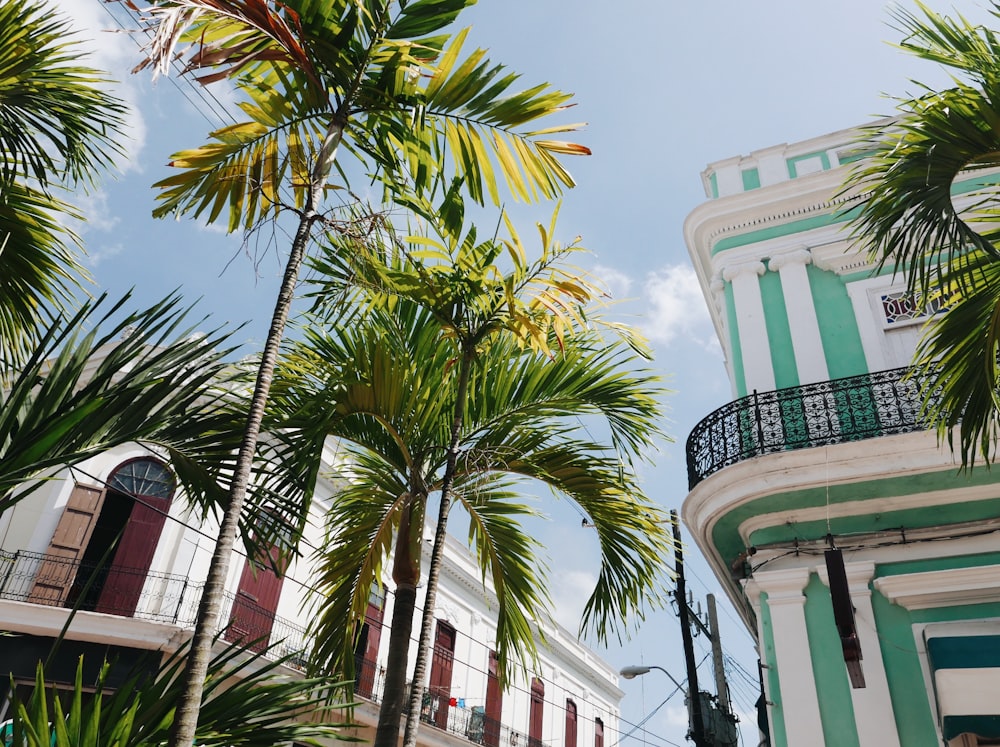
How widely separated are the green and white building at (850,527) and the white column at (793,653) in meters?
0.01

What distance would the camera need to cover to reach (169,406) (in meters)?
2.72

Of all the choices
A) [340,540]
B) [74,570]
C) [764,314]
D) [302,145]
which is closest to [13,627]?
[74,570]

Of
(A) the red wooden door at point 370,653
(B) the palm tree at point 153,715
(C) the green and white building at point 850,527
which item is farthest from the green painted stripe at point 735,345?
(A) the red wooden door at point 370,653

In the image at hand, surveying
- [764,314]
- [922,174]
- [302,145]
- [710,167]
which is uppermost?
[710,167]

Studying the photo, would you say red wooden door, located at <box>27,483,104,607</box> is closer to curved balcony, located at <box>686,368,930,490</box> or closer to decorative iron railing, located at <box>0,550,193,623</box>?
decorative iron railing, located at <box>0,550,193,623</box>

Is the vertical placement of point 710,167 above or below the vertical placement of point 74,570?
above

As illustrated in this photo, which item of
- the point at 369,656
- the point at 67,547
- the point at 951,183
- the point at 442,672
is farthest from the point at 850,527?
the point at 442,672

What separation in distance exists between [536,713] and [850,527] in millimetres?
14398

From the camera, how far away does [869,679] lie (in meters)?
6.56

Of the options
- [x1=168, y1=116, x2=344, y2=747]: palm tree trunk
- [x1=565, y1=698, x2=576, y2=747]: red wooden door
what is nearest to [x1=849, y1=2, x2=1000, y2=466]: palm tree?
[x1=168, y1=116, x2=344, y2=747]: palm tree trunk

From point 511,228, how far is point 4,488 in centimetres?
272

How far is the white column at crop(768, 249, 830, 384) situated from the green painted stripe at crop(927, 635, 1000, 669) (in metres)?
2.84

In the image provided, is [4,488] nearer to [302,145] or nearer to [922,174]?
[302,145]

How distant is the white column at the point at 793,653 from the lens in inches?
259
